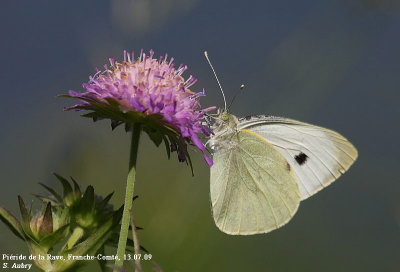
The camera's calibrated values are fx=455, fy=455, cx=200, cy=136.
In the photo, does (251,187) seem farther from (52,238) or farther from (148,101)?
(52,238)

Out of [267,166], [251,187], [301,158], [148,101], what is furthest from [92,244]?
[301,158]

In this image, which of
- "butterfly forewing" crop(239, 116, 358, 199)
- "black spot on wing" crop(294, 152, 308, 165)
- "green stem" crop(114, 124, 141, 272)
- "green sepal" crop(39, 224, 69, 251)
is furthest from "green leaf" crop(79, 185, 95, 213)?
"black spot on wing" crop(294, 152, 308, 165)

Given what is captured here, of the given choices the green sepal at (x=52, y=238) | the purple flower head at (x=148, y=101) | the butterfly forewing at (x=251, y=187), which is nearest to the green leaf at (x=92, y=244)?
the green sepal at (x=52, y=238)

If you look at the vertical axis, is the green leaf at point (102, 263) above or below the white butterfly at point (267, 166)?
below

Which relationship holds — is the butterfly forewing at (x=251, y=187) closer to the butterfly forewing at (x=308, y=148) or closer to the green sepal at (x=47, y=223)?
the butterfly forewing at (x=308, y=148)

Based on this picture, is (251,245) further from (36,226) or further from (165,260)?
(36,226)
